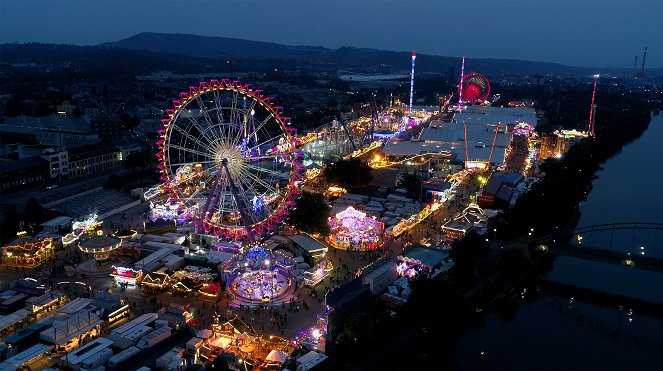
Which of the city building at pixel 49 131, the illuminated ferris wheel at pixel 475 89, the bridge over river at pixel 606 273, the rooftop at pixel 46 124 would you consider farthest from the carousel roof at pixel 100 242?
the illuminated ferris wheel at pixel 475 89

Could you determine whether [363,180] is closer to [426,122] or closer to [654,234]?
[654,234]

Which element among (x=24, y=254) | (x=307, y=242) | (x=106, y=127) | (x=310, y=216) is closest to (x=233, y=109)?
(x=310, y=216)

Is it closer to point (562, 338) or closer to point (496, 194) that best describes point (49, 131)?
point (496, 194)

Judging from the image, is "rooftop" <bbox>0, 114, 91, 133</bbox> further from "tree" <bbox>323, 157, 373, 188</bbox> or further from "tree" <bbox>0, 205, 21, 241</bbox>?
"tree" <bbox>323, 157, 373, 188</bbox>

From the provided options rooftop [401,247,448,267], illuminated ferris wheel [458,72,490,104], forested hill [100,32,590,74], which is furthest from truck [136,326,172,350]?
forested hill [100,32,590,74]

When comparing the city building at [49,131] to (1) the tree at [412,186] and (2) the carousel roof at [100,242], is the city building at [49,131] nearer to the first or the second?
(2) the carousel roof at [100,242]

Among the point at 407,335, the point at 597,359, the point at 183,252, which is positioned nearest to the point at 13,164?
the point at 183,252
